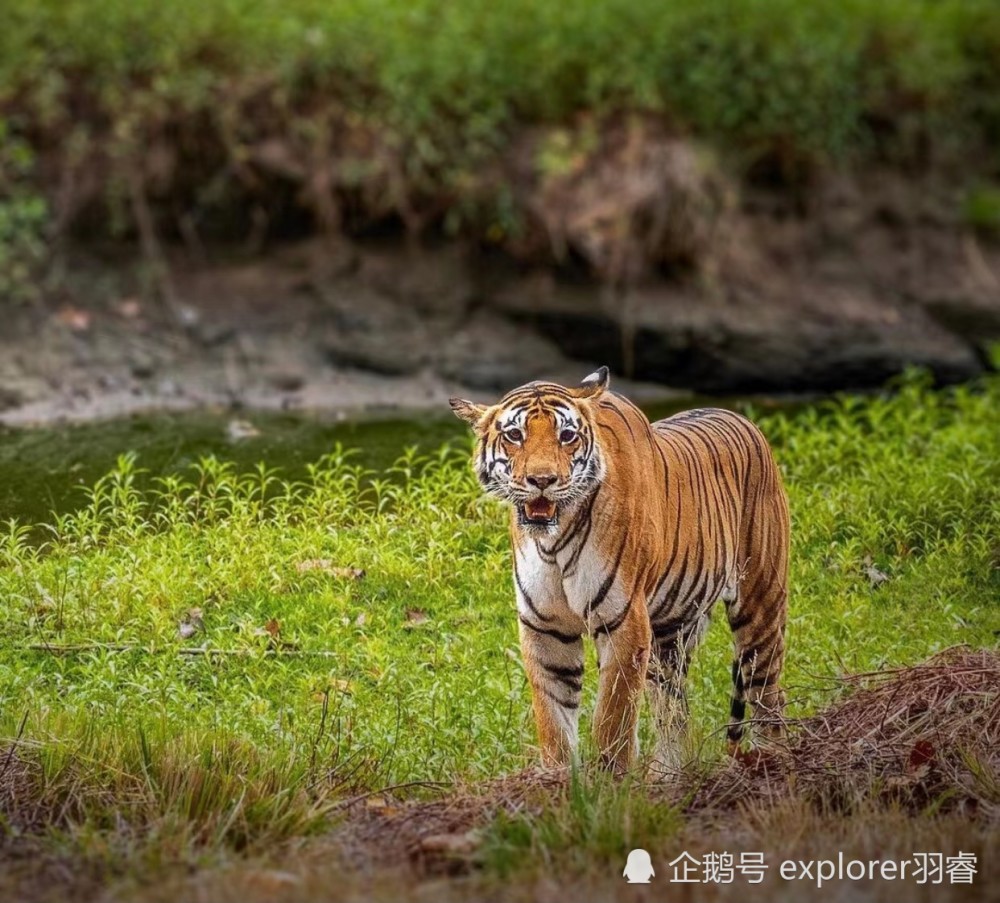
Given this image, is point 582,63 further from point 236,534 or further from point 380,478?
point 236,534

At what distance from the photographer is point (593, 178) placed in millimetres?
10477

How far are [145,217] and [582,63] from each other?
293 cm

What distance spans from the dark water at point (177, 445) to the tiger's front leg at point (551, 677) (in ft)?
6.78

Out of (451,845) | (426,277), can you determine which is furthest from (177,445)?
(451,845)

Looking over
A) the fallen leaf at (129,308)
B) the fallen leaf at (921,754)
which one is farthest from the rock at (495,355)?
the fallen leaf at (921,754)

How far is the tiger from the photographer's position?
454cm

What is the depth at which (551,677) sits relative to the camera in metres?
4.71

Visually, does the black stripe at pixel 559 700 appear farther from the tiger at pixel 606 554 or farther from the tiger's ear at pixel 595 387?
the tiger's ear at pixel 595 387

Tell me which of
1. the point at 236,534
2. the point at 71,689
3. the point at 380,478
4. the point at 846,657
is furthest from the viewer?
the point at 380,478

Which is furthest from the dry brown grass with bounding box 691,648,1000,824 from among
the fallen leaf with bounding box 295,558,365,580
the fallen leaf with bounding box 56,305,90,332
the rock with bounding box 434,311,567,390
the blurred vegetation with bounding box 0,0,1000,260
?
the blurred vegetation with bounding box 0,0,1000,260

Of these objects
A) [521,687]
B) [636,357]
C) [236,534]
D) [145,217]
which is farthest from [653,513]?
[145,217]

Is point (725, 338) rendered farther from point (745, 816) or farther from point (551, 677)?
point (745, 816)

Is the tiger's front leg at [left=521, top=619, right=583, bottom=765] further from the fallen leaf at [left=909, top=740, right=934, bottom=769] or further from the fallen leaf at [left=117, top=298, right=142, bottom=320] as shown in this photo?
the fallen leaf at [left=117, top=298, right=142, bottom=320]

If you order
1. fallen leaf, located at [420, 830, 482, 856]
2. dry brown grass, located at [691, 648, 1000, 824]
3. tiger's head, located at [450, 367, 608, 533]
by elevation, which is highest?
tiger's head, located at [450, 367, 608, 533]
